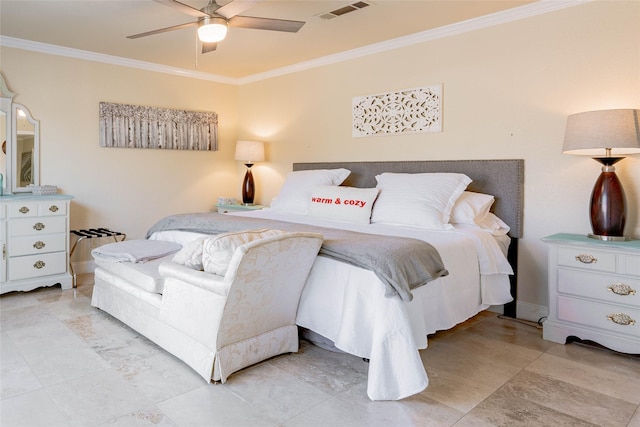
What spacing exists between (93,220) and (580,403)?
461 cm

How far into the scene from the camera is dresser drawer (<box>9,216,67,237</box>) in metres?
3.73

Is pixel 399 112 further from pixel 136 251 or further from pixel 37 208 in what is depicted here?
pixel 37 208

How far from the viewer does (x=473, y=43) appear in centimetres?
356

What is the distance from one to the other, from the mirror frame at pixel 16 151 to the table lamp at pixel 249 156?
2.06 meters

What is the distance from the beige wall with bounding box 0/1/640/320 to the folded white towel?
175 cm

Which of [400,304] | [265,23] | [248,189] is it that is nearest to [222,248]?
[400,304]

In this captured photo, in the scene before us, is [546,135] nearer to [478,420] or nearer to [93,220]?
[478,420]

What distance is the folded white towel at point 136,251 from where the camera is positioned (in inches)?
119

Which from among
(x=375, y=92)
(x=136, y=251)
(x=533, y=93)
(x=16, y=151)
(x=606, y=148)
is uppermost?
(x=375, y=92)

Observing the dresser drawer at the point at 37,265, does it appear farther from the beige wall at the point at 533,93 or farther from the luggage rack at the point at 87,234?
the beige wall at the point at 533,93

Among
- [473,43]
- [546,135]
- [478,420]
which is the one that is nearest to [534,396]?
[478,420]

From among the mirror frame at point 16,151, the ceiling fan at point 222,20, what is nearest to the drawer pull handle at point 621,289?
the ceiling fan at point 222,20

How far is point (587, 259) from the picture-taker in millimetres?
2676

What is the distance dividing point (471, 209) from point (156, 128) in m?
3.69
